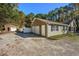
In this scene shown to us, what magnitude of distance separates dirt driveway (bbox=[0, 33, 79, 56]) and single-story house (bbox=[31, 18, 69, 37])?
24cm

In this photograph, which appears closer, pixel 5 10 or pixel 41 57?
pixel 41 57

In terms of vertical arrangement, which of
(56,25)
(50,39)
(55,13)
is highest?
(55,13)

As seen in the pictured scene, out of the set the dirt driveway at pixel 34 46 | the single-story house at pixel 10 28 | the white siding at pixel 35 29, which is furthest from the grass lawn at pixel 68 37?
the single-story house at pixel 10 28

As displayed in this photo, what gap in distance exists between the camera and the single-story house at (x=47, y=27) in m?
5.41

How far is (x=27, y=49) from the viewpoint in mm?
5148

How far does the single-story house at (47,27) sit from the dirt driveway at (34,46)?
9.4 inches

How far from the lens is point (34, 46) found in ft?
17.1

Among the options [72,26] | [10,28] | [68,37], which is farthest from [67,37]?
[10,28]

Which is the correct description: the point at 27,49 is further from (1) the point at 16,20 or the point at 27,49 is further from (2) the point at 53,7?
(2) the point at 53,7

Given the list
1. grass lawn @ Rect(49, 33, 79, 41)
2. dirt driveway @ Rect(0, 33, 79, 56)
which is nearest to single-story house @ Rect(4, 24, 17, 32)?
dirt driveway @ Rect(0, 33, 79, 56)

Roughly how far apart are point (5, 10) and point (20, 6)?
1.88ft

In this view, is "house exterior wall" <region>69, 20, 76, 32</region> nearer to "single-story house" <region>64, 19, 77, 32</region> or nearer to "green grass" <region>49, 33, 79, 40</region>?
"single-story house" <region>64, 19, 77, 32</region>

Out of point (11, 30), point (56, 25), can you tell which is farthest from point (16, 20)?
point (56, 25)

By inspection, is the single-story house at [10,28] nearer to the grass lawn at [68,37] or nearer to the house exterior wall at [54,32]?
the house exterior wall at [54,32]
